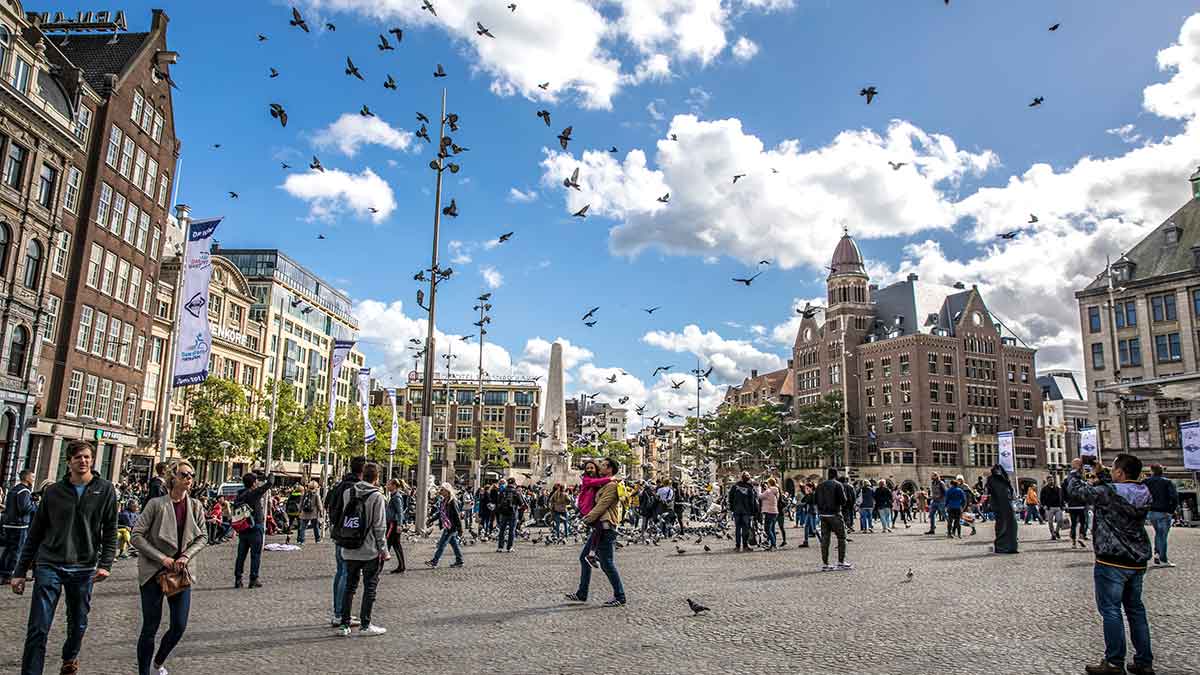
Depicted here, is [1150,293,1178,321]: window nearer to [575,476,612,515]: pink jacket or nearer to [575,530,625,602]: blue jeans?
[575,476,612,515]: pink jacket

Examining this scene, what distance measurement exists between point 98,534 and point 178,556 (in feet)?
2.27

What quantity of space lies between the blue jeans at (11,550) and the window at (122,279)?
89.1ft

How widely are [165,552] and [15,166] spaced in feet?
99.6

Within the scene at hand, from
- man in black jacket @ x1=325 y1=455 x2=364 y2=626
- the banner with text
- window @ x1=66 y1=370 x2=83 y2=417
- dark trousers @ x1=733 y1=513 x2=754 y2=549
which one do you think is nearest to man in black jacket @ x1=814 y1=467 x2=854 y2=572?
dark trousers @ x1=733 y1=513 x2=754 y2=549

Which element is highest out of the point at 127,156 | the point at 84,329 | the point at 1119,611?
the point at 127,156

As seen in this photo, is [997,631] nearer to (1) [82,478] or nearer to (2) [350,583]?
(2) [350,583]

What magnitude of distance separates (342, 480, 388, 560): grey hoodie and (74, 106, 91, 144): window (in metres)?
32.4

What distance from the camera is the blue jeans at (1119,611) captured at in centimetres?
702

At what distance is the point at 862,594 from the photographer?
1224 centimetres

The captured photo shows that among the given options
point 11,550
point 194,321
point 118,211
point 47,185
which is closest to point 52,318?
point 47,185

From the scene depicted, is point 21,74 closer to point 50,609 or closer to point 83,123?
point 83,123

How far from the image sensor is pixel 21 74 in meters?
30.6

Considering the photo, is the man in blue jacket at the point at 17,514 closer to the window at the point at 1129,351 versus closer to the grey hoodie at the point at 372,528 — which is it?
the grey hoodie at the point at 372,528

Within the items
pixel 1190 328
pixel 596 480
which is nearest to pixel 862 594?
pixel 596 480
